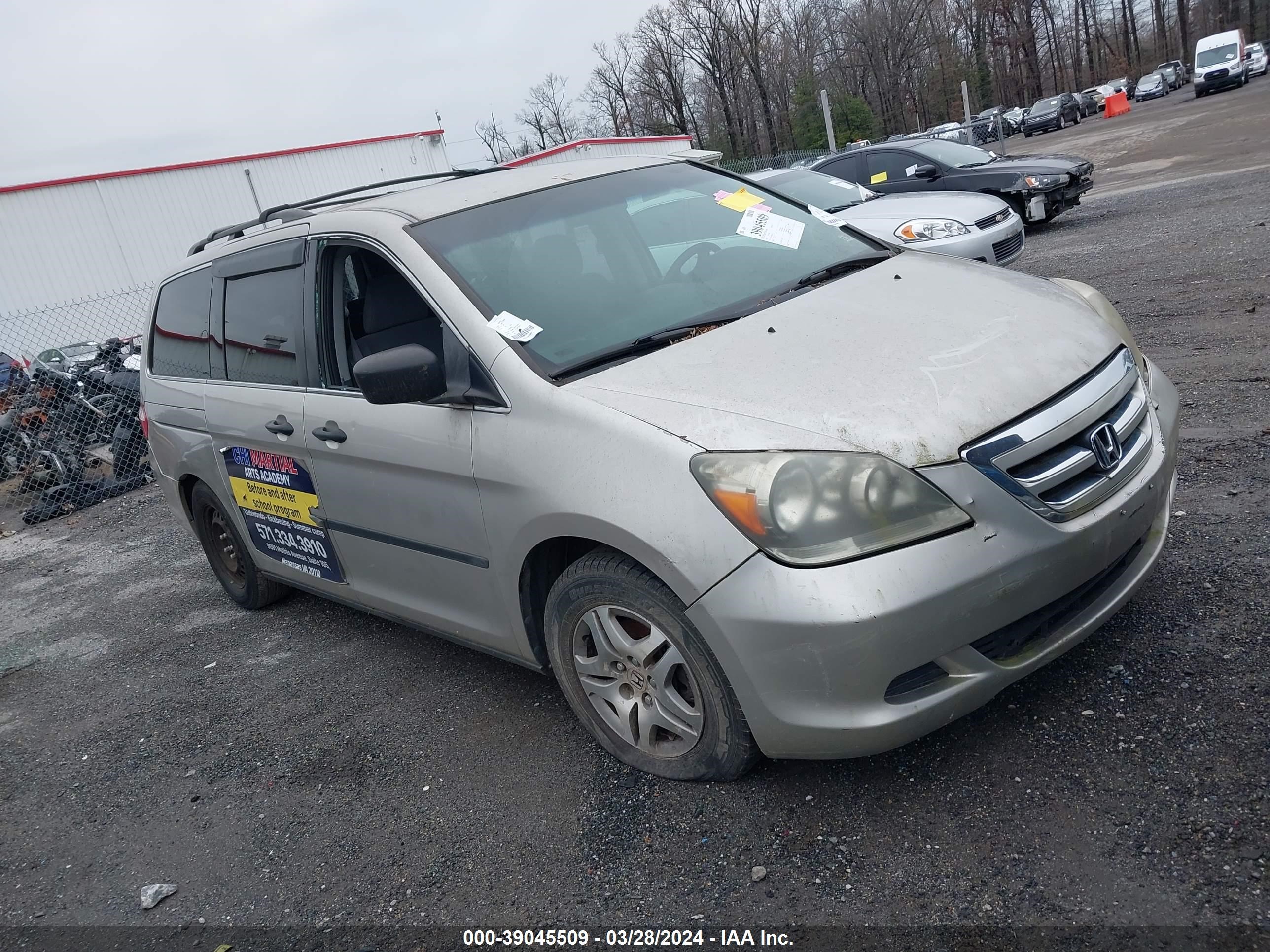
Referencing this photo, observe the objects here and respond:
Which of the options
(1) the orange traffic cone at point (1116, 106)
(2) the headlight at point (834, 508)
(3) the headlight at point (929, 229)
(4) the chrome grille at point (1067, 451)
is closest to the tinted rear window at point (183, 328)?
(2) the headlight at point (834, 508)

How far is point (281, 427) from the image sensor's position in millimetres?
3951

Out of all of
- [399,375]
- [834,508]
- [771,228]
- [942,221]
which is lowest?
[942,221]

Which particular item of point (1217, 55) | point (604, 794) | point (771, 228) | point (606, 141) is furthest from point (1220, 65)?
point (604, 794)

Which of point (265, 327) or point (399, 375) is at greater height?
point (265, 327)

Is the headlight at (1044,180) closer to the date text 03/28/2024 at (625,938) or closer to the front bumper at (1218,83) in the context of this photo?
the date text 03/28/2024 at (625,938)

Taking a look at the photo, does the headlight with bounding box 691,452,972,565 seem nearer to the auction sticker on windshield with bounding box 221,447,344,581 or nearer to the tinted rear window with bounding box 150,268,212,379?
the auction sticker on windshield with bounding box 221,447,344,581

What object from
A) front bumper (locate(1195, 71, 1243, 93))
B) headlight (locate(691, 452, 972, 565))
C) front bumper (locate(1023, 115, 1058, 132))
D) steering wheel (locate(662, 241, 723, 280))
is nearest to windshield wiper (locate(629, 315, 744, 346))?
steering wheel (locate(662, 241, 723, 280))

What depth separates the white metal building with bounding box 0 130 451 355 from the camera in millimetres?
25047

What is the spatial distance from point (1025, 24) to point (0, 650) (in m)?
88.3

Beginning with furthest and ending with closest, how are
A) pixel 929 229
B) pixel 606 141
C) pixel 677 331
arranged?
pixel 606 141, pixel 929 229, pixel 677 331

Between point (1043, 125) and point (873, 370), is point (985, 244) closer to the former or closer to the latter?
point (873, 370)

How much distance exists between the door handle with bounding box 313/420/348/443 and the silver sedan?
6.11 meters

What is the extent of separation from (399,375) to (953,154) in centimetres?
1196

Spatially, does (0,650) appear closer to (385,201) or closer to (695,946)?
(385,201)
